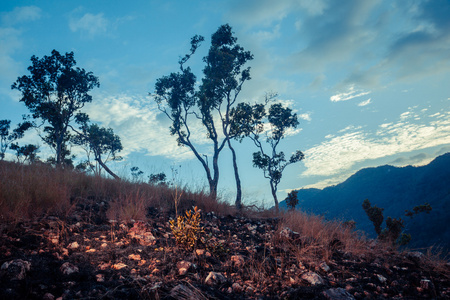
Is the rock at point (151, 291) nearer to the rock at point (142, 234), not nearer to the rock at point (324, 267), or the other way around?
the rock at point (142, 234)

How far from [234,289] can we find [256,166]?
69.5 feet

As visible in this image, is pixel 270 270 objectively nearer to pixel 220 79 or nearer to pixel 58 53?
pixel 220 79

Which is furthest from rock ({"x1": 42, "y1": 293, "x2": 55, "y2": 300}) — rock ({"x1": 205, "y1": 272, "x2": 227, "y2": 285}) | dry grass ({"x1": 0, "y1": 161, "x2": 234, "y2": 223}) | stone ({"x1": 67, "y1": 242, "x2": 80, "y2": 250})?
dry grass ({"x1": 0, "y1": 161, "x2": 234, "y2": 223})

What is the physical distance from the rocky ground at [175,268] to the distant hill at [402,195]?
82.1ft

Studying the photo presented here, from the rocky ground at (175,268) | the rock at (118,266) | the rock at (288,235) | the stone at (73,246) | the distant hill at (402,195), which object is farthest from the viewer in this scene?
the distant hill at (402,195)

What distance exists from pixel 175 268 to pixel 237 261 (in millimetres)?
954

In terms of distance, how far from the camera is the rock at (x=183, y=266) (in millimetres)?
3046

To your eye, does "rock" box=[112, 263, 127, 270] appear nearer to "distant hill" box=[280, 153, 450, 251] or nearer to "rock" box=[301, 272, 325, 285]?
"rock" box=[301, 272, 325, 285]

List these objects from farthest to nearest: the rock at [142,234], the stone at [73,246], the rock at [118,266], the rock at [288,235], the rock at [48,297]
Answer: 1. the rock at [288,235]
2. the rock at [142,234]
3. the stone at [73,246]
4. the rock at [118,266]
5. the rock at [48,297]

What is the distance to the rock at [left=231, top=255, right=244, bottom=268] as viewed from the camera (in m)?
3.50

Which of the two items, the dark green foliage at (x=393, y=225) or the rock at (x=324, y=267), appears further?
the dark green foliage at (x=393, y=225)

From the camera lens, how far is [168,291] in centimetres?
250

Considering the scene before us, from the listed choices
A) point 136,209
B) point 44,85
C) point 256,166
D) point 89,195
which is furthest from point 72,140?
point 136,209

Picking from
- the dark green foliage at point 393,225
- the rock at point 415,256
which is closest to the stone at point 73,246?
the rock at point 415,256
